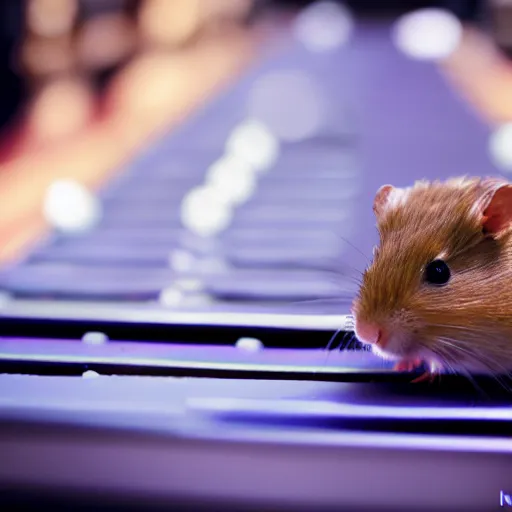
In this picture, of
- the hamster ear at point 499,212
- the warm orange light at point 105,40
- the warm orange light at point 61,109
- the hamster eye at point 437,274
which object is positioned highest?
the warm orange light at point 105,40

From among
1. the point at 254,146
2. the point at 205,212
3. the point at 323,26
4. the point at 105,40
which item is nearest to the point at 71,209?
the point at 205,212

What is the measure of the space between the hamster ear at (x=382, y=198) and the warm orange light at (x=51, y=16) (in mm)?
4242

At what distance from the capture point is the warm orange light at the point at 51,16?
16.0 feet

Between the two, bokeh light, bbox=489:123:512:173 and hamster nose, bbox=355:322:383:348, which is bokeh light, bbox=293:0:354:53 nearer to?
bokeh light, bbox=489:123:512:173

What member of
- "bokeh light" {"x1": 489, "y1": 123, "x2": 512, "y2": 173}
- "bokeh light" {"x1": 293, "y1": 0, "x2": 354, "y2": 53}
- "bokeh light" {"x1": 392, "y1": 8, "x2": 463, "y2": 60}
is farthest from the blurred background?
"bokeh light" {"x1": 293, "y1": 0, "x2": 354, "y2": 53}

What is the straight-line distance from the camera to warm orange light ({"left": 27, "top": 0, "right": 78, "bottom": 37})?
486cm

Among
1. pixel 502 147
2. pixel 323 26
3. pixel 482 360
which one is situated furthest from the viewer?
pixel 323 26

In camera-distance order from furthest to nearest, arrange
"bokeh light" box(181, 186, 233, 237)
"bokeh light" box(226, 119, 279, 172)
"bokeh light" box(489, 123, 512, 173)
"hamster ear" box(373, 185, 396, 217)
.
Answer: "bokeh light" box(226, 119, 279, 172)
"bokeh light" box(489, 123, 512, 173)
"bokeh light" box(181, 186, 233, 237)
"hamster ear" box(373, 185, 396, 217)

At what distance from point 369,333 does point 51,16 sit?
15.6 ft

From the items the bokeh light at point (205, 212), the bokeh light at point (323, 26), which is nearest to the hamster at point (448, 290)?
the bokeh light at point (205, 212)

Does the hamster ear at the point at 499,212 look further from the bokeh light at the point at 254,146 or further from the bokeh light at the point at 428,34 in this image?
the bokeh light at the point at 428,34

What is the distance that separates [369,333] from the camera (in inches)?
42.8

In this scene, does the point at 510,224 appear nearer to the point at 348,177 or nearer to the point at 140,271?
the point at 140,271

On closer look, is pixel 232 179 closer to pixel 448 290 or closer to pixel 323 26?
pixel 448 290
